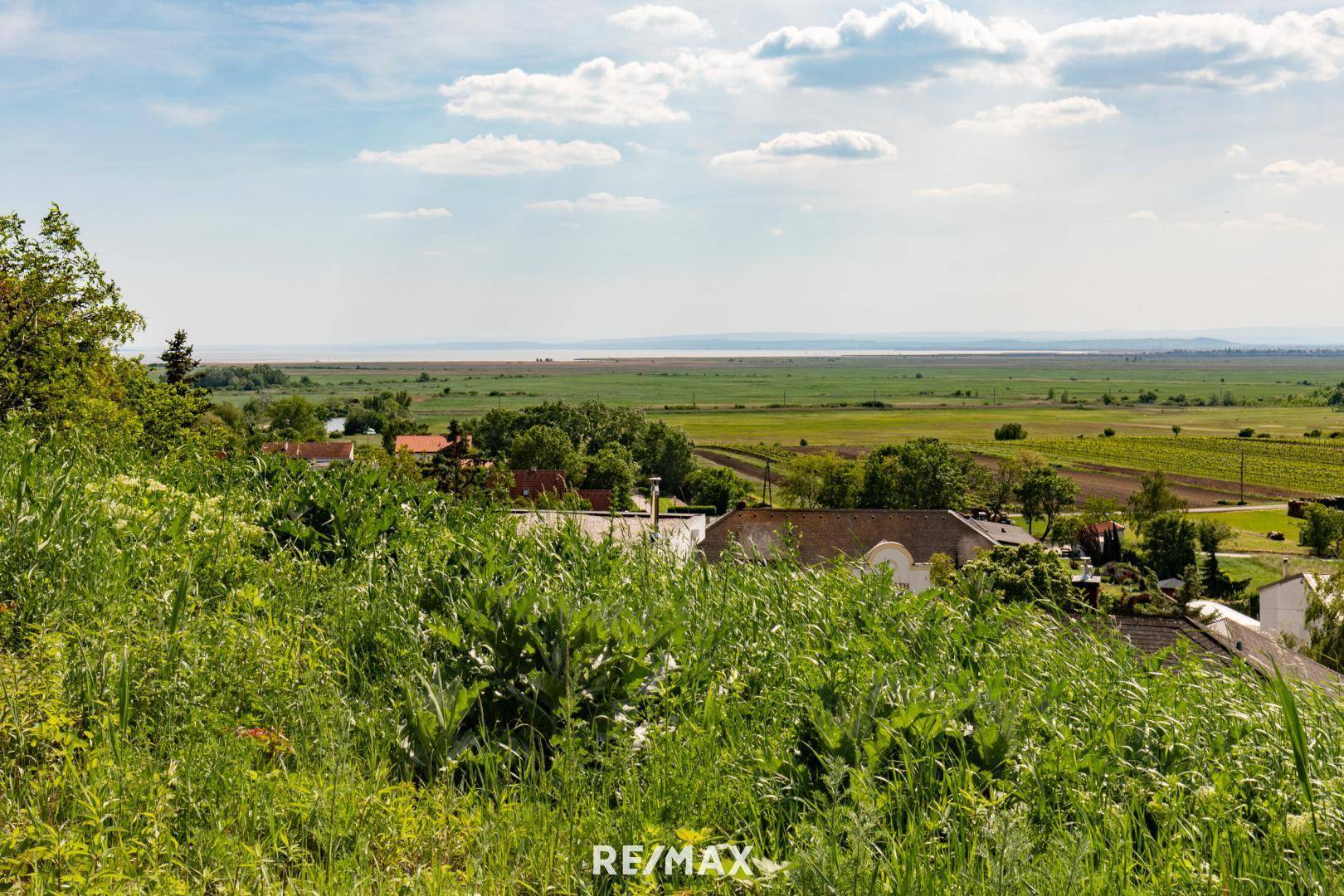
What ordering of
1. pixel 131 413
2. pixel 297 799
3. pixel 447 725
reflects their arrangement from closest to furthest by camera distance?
1. pixel 297 799
2. pixel 447 725
3. pixel 131 413

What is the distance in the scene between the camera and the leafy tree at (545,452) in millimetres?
68481

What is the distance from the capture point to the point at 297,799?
3131 millimetres

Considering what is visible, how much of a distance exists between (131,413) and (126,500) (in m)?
24.1

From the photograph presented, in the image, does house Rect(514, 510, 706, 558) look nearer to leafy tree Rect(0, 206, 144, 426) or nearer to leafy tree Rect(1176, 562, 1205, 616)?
leafy tree Rect(0, 206, 144, 426)

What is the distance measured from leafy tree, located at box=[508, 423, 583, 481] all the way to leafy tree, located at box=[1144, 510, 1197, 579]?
34.8 m

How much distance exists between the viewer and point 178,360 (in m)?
49.1

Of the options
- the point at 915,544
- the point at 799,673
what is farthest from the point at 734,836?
the point at 915,544

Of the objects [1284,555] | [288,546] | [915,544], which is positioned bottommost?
[1284,555]

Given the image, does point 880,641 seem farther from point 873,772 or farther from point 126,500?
point 126,500

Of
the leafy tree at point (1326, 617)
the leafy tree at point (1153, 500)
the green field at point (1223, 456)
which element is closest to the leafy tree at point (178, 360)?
the leafy tree at point (1326, 617)

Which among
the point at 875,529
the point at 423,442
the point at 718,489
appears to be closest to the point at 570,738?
the point at 875,529

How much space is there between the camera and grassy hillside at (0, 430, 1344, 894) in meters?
2.88

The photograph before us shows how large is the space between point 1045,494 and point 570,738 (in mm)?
72552

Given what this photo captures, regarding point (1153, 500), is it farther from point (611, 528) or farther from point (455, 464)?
point (611, 528)
